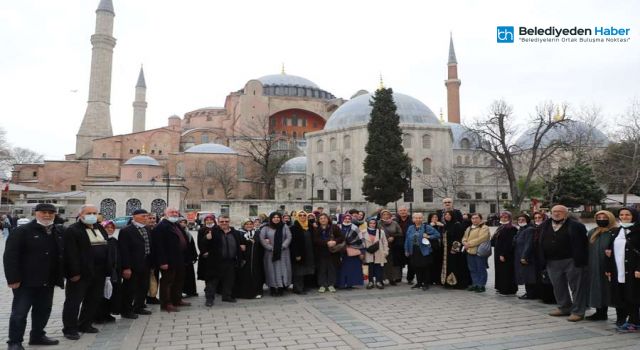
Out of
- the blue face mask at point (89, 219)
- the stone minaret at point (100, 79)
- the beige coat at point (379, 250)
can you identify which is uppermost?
the stone minaret at point (100, 79)

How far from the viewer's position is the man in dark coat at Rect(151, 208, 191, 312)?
6.99 metres

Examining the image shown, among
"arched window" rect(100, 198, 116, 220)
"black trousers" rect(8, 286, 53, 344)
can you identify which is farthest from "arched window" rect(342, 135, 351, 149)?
"black trousers" rect(8, 286, 53, 344)

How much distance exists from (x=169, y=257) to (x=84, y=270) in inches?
63.0

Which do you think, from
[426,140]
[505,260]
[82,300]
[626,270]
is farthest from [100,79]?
[626,270]

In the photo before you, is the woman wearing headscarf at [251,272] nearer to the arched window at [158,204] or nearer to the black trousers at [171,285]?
the black trousers at [171,285]

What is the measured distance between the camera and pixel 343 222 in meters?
9.20

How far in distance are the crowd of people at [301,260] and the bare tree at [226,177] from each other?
125 feet

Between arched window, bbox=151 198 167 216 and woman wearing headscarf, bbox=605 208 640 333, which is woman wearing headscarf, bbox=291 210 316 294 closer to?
woman wearing headscarf, bbox=605 208 640 333

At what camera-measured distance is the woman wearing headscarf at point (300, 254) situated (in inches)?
336

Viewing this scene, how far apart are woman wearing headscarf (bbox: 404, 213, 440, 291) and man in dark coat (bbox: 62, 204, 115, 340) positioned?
18.0ft

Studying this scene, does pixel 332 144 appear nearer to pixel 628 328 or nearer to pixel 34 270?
pixel 628 328

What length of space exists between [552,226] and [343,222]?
391cm

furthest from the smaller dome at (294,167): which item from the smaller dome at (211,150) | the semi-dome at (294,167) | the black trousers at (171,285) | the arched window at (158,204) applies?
the black trousers at (171,285)

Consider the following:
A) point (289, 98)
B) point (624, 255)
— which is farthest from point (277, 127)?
point (624, 255)
